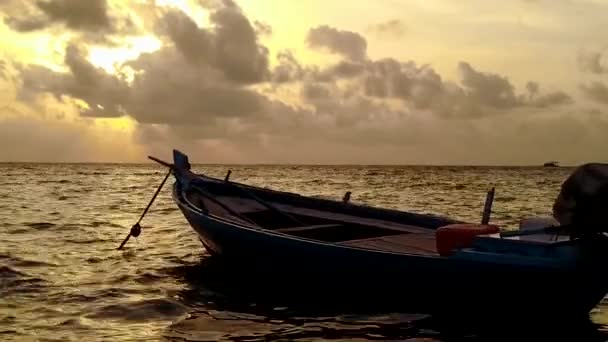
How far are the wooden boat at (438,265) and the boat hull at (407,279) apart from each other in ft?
0.05

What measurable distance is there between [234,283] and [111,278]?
2558mm

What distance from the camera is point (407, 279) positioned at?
366 inches

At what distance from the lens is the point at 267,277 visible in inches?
444

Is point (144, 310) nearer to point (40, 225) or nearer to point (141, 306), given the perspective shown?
point (141, 306)

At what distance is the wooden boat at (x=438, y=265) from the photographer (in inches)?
328

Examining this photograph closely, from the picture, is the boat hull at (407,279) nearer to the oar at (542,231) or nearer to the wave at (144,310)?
the oar at (542,231)

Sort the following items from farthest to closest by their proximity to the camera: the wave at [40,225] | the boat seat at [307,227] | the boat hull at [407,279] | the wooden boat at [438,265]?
the wave at [40,225] < the boat seat at [307,227] < the boat hull at [407,279] < the wooden boat at [438,265]

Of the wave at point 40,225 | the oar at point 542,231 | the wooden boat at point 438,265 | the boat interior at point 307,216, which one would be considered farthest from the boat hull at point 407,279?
the wave at point 40,225

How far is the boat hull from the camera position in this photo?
8445 mm

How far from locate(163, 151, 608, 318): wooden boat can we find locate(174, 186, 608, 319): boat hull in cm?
1

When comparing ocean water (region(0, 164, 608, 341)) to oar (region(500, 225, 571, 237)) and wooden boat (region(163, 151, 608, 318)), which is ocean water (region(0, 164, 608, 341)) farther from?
oar (region(500, 225, 571, 237))

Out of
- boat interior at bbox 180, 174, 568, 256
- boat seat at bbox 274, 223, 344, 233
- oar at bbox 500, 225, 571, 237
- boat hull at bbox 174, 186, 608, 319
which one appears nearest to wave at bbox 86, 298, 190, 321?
boat hull at bbox 174, 186, 608, 319

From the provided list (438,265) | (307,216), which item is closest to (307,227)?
(307,216)

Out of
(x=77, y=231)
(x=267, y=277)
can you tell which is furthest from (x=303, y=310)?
(x=77, y=231)
